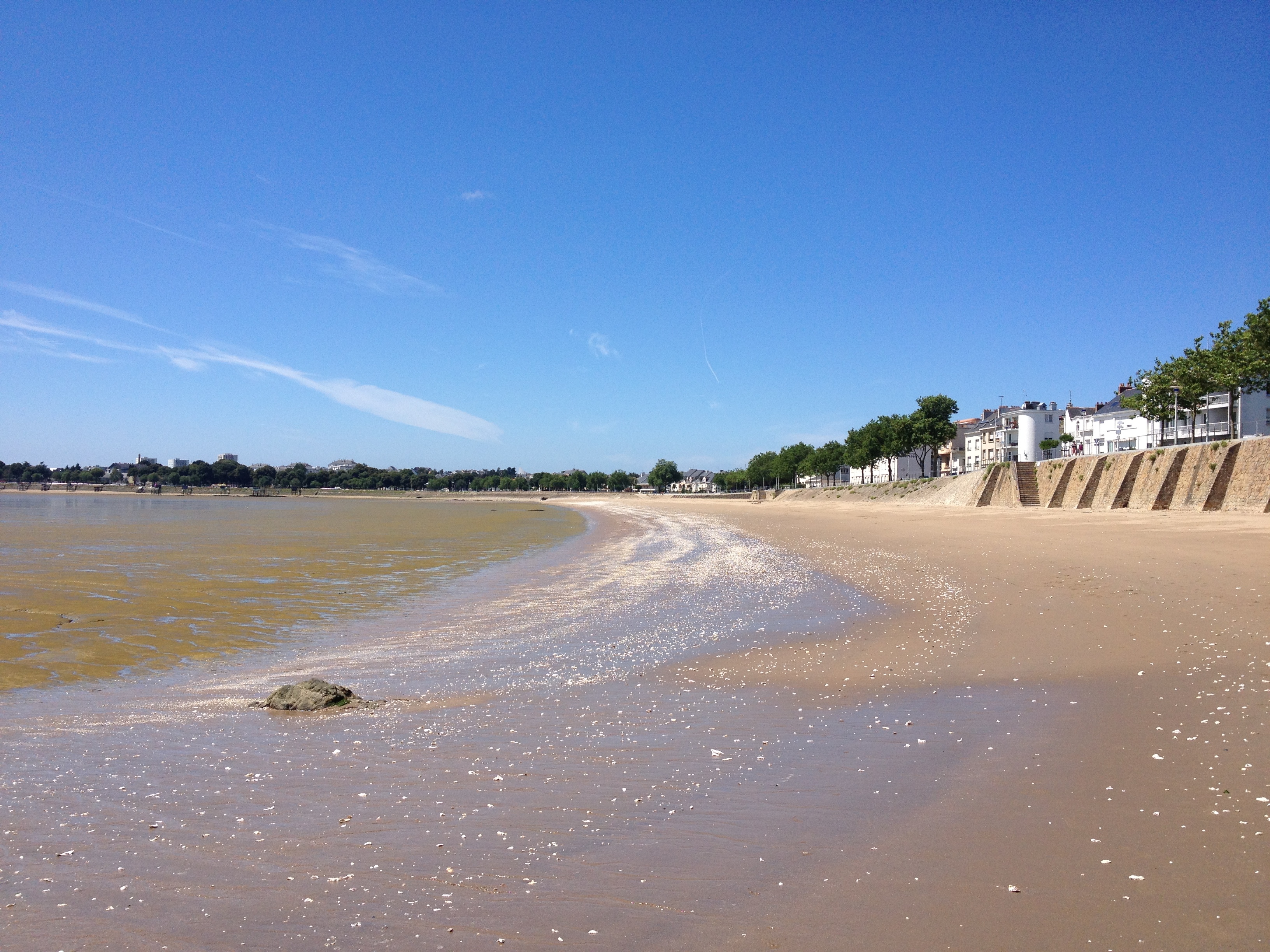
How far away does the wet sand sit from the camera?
11.3ft

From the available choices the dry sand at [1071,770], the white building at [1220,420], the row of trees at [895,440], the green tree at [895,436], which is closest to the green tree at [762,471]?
the row of trees at [895,440]

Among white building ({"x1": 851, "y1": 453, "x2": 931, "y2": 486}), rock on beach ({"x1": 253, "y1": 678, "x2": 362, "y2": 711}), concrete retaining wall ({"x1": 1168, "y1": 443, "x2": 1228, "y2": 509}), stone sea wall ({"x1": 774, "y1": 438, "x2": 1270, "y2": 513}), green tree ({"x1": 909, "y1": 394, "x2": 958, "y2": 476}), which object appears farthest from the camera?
white building ({"x1": 851, "y1": 453, "x2": 931, "y2": 486})

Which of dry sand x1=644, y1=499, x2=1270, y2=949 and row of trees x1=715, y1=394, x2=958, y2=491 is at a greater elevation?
row of trees x1=715, y1=394, x2=958, y2=491

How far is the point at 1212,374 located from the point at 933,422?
141ft

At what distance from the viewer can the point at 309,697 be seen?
7.26 meters

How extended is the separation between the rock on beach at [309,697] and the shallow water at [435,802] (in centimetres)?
19

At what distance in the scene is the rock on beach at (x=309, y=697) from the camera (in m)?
7.19

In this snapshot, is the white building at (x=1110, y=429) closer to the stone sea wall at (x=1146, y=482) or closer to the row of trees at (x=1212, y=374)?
the row of trees at (x=1212, y=374)

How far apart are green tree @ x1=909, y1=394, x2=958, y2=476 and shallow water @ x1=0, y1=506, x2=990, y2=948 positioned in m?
91.2

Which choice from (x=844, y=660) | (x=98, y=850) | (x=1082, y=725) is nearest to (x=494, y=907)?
(x=98, y=850)

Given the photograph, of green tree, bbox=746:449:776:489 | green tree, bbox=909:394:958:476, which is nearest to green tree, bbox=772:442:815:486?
green tree, bbox=746:449:776:489

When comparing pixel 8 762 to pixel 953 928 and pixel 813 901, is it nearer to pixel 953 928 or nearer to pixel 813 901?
pixel 813 901

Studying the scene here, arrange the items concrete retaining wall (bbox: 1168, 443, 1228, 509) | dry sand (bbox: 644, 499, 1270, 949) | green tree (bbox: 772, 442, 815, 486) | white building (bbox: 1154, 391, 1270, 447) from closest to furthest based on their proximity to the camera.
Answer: dry sand (bbox: 644, 499, 1270, 949) < concrete retaining wall (bbox: 1168, 443, 1228, 509) < white building (bbox: 1154, 391, 1270, 447) < green tree (bbox: 772, 442, 815, 486)

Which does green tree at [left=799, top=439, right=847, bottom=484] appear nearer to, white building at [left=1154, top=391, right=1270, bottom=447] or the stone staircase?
white building at [left=1154, top=391, right=1270, bottom=447]
